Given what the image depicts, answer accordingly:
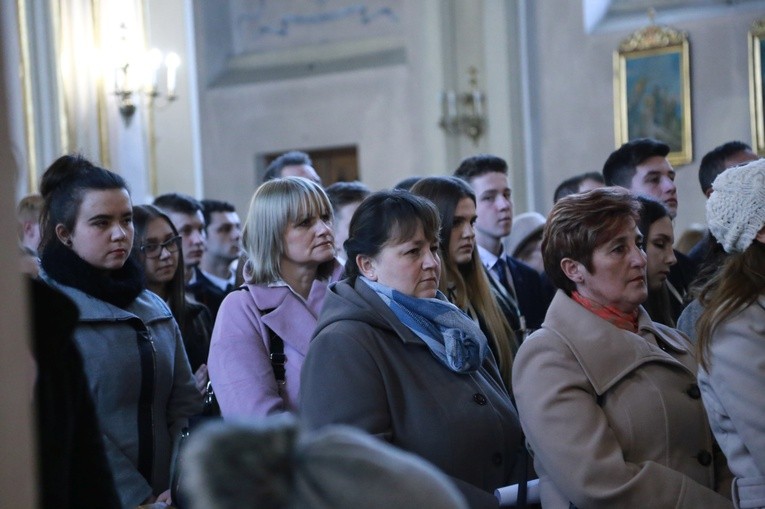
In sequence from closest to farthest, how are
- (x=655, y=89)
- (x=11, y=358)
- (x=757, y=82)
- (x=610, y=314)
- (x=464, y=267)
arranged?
(x=11, y=358) < (x=610, y=314) < (x=464, y=267) < (x=757, y=82) < (x=655, y=89)

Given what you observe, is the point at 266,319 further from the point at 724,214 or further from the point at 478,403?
the point at 724,214

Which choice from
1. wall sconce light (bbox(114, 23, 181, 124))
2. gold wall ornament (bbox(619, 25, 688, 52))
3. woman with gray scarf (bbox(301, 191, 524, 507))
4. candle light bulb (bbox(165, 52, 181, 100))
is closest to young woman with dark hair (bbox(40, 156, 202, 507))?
woman with gray scarf (bbox(301, 191, 524, 507))

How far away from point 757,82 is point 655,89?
1085 millimetres

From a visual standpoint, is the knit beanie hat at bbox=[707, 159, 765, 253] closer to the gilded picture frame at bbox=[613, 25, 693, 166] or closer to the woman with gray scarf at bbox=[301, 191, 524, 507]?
the woman with gray scarf at bbox=[301, 191, 524, 507]

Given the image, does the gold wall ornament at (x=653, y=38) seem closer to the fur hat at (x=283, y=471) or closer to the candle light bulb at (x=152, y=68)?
the candle light bulb at (x=152, y=68)

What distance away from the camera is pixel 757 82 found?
36.8 feet

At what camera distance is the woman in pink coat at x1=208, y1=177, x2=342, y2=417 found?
156 inches

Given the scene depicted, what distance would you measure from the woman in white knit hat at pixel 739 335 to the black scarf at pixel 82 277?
6.95 feet

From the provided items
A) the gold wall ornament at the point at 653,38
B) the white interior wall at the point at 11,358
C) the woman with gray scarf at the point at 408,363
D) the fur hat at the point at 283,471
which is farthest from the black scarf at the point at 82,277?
the gold wall ornament at the point at 653,38

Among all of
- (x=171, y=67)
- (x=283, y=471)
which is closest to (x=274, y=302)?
(x=283, y=471)

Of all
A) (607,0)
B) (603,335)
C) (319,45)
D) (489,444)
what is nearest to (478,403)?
(489,444)

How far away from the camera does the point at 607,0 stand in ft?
40.7

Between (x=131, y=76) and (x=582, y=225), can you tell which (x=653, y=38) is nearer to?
(x=131, y=76)

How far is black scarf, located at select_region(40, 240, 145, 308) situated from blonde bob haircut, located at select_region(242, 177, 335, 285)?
19.8 inches
